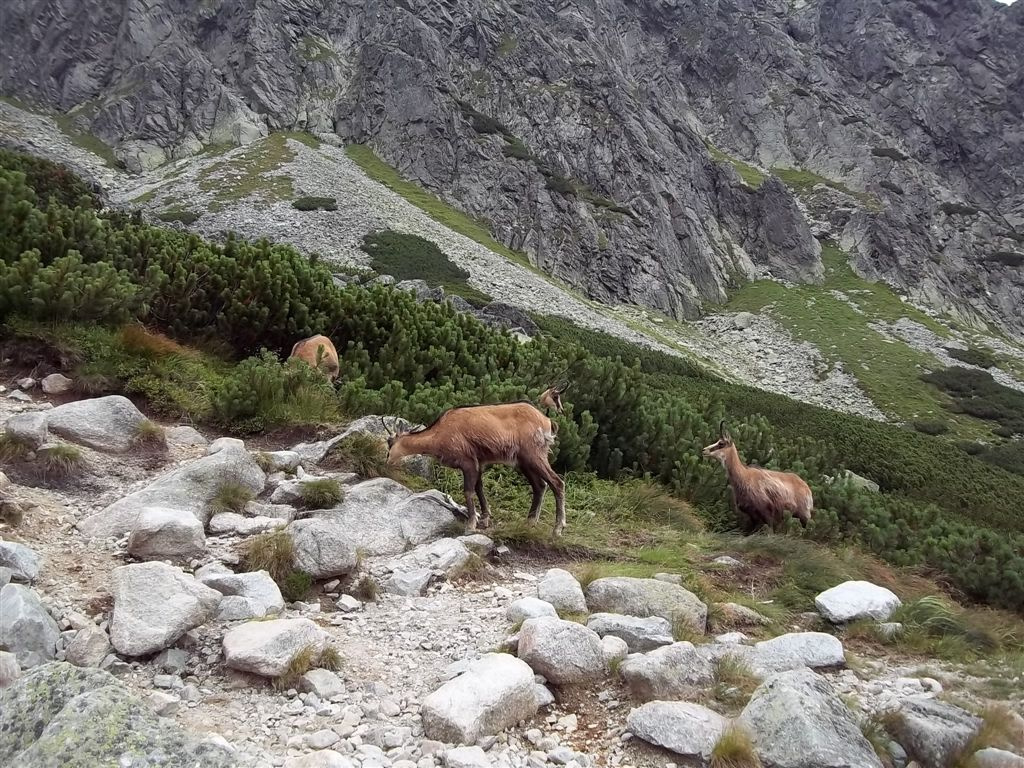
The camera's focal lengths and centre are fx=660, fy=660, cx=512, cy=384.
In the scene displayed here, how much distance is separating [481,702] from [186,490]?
137 inches

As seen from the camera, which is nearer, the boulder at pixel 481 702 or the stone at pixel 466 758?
the stone at pixel 466 758

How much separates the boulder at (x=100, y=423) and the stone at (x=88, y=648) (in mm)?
3138

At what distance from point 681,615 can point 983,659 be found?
2.36m

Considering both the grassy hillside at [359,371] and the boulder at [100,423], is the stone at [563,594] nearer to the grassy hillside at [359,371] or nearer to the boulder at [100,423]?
the grassy hillside at [359,371]

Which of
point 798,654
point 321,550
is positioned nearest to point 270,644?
point 321,550

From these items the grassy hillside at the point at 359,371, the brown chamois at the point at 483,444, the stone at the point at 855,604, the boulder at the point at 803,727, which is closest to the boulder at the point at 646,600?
the stone at the point at 855,604

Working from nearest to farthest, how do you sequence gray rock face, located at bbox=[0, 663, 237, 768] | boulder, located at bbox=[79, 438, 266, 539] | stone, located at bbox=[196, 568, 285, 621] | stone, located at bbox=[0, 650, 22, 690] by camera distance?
gray rock face, located at bbox=[0, 663, 237, 768]
stone, located at bbox=[0, 650, 22, 690]
stone, located at bbox=[196, 568, 285, 621]
boulder, located at bbox=[79, 438, 266, 539]

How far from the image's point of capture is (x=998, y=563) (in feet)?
28.2

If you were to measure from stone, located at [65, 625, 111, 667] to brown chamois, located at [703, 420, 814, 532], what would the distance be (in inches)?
296

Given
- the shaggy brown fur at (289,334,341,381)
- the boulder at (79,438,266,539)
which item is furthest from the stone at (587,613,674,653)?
the shaggy brown fur at (289,334,341,381)

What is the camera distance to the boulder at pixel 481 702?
322 centimetres

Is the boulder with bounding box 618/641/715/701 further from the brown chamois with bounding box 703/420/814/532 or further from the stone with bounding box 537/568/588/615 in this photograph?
the brown chamois with bounding box 703/420/814/532

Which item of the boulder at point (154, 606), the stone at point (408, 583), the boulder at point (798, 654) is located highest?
the boulder at point (798, 654)

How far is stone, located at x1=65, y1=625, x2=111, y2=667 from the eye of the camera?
11.4 feet
